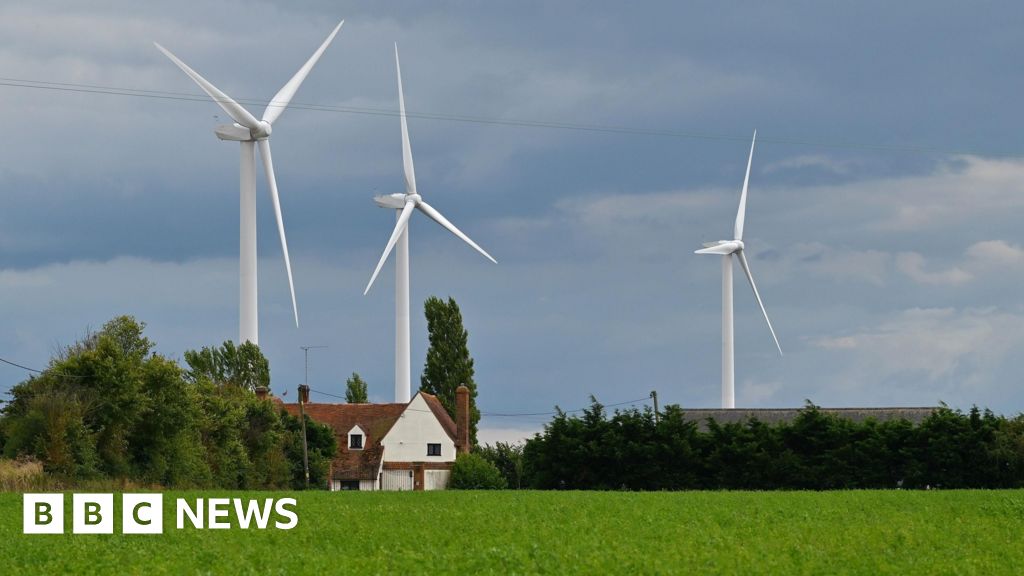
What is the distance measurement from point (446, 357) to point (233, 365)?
55.2ft

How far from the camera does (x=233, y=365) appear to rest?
327 ft

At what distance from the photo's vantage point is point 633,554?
2883 centimetres

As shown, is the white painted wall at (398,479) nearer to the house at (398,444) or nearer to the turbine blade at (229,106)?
the house at (398,444)

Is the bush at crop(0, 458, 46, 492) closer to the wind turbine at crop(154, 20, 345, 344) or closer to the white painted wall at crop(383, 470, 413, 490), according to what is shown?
the wind turbine at crop(154, 20, 345, 344)

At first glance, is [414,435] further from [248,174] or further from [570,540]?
[570,540]

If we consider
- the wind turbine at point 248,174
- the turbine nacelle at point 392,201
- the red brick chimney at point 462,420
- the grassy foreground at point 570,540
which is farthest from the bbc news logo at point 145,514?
the turbine nacelle at point 392,201

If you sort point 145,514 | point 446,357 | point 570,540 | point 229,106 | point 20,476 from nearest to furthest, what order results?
1. point 570,540
2. point 145,514
3. point 20,476
4. point 229,106
5. point 446,357

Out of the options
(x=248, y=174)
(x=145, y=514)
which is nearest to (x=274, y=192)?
(x=248, y=174)

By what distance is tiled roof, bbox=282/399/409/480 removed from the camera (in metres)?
97.5

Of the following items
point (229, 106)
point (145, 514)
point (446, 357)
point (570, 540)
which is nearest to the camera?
point (570, 540)

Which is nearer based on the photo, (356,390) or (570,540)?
(570,540)

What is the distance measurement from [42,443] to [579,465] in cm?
2712

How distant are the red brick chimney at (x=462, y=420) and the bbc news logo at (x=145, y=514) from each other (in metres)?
56.4

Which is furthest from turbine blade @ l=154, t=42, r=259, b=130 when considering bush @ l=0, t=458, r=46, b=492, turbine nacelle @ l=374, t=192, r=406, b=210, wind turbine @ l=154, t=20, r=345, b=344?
bush @ l=0, t=458, r=46, b=492
